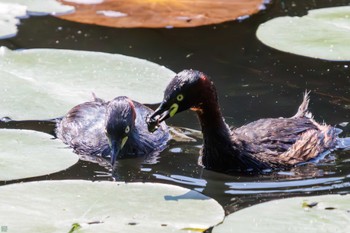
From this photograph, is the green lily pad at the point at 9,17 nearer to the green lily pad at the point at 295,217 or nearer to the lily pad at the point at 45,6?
the lily pad at the point at 45,6

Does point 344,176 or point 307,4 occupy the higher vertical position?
point 307,4

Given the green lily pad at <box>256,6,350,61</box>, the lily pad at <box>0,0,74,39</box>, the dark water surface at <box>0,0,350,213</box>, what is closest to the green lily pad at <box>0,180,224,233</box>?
the dark water surface at <box>0,0,350,213</box>

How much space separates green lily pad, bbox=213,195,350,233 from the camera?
18.7ft

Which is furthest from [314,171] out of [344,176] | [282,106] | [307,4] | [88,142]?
[307,4]

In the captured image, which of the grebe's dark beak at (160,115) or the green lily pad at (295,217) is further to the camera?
the grebe's dark beak at (160,115)

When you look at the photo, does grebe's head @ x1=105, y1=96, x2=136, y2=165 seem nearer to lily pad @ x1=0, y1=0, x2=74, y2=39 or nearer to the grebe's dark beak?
the grebe's dark beak

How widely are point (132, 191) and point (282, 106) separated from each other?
8.85ft

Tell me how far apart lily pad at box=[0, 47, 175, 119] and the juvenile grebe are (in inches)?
35.5

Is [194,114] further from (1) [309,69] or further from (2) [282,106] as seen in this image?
(1) [309,69]

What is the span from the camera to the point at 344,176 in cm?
714

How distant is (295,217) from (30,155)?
216 centimetres

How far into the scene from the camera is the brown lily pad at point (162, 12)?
10.2 m

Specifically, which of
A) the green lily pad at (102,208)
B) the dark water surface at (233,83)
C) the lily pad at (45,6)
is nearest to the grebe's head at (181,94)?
the dark water surface at (233,83)

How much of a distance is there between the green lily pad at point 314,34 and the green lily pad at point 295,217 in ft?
9.17
